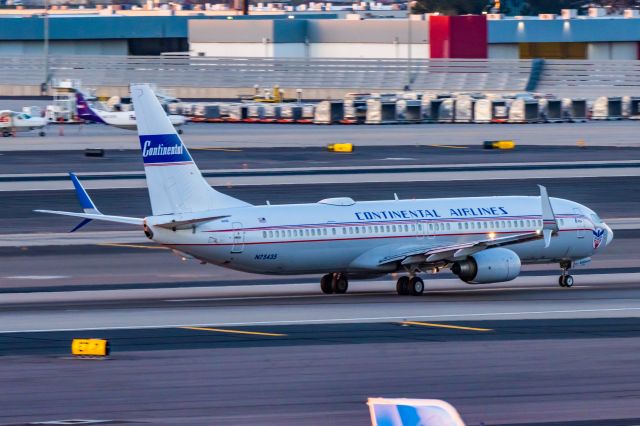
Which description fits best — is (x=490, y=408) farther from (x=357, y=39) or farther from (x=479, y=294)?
(x=357, y=39)

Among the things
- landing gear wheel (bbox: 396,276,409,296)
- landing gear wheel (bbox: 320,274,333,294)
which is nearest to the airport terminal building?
landing gear wheel (bbox: 320,274,333,294)

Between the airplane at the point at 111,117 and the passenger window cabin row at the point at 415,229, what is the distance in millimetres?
61166

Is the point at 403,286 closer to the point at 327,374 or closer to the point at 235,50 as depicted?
the point at 327,374

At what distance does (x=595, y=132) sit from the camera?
98750mm

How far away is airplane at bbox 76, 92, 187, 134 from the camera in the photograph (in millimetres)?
102812

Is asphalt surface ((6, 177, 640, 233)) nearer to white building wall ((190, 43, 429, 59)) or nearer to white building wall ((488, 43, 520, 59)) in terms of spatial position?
white building wall ((190, 43, 429, 59))

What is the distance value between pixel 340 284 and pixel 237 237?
474cm

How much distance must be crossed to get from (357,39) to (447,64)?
1581cm

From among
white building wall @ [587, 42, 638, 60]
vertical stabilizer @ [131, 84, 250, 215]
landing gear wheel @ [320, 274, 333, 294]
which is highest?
vertical stabilizer @ [131, 84, 250, 215]

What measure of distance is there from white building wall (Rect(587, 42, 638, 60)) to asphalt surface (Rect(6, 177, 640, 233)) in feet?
247

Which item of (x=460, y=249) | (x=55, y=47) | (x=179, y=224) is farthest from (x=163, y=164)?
(x=55, y=47)

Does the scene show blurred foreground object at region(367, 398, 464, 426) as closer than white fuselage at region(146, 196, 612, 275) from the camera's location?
Yes

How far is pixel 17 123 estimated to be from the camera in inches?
3994

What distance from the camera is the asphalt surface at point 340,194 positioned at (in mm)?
61188
